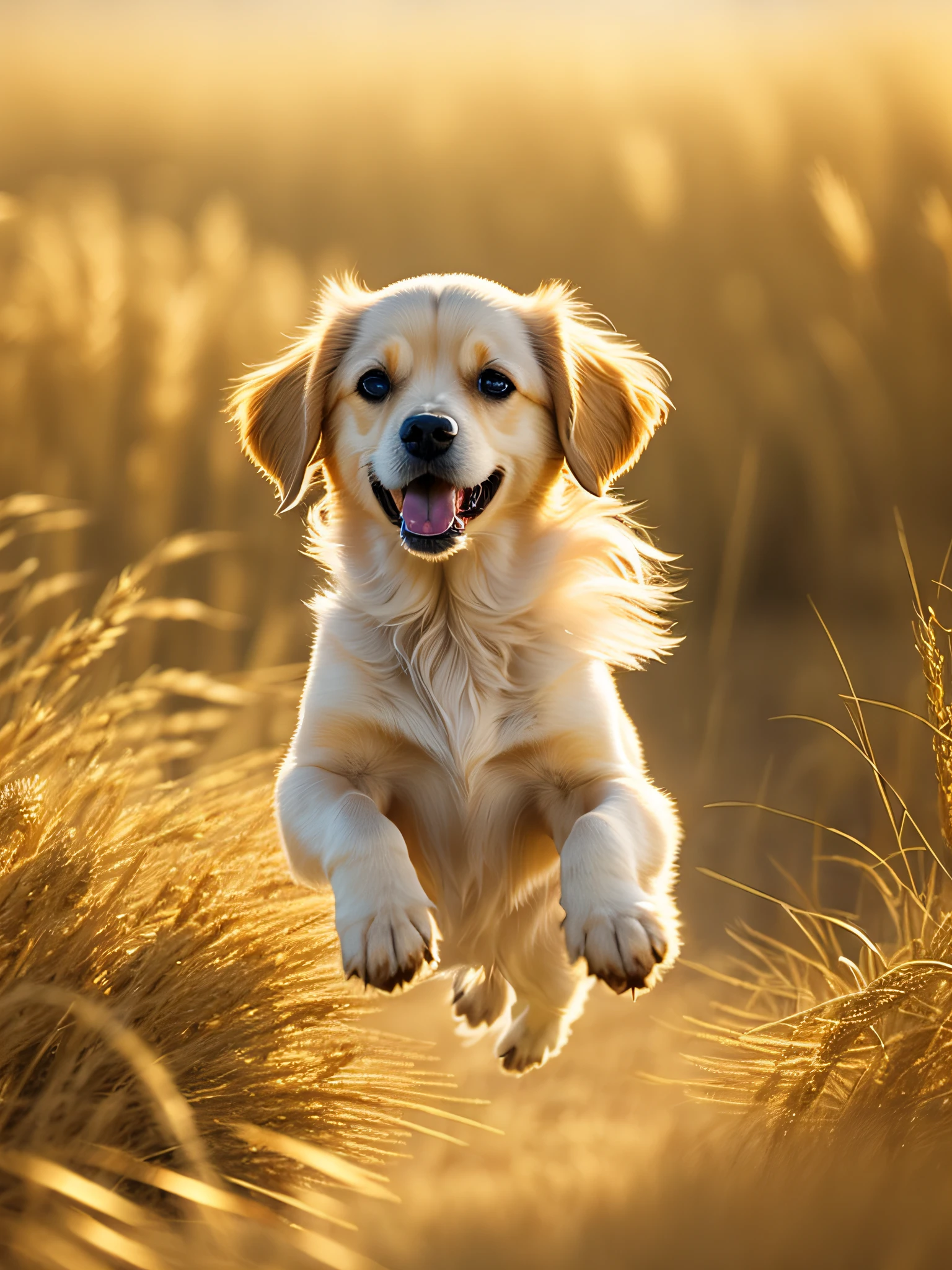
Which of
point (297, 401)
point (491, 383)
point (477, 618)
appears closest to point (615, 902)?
point (477, 618)

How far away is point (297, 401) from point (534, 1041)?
1.64m

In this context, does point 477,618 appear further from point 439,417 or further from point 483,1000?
point 483,1000

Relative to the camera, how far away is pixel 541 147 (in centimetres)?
688

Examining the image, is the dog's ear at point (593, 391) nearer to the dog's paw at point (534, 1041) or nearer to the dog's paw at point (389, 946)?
the dog's paw at point (389, 946)

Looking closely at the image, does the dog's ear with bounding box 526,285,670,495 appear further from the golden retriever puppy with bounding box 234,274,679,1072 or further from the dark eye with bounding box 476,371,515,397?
the dark eye with bounding box 476,371,515,397

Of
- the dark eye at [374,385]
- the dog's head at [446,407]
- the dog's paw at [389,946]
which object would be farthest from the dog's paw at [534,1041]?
the dark eye at [374,385]

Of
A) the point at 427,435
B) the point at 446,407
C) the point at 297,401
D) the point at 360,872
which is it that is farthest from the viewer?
the point at 297,401

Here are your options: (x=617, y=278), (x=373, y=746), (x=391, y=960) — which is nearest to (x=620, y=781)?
(x=373, y=746)

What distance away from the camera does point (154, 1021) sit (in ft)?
6.65

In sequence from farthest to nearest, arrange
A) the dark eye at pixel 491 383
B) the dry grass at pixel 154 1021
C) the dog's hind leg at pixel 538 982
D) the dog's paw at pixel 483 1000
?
1. the dog's paw at pixel 483 1000
2. the dark eye at pixel 491 383
3. the dog's hind leg at pixel 538 982
4. the dry grass at pixel 154 1021

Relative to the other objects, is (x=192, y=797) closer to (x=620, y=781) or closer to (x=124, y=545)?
(x=620, y=781)

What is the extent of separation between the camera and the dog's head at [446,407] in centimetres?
244

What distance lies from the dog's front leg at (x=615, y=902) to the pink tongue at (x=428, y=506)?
643 millimetres

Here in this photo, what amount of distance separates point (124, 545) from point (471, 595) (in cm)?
259
